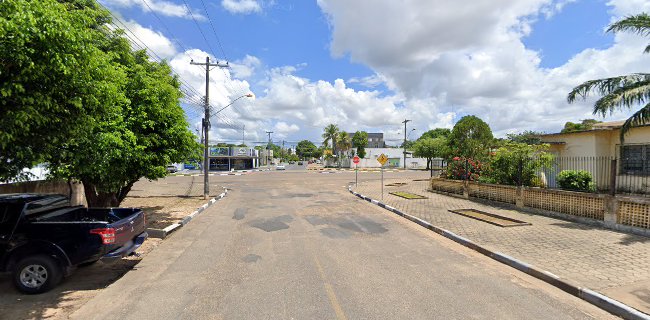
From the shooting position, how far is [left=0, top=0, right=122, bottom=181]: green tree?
3842 millimetres

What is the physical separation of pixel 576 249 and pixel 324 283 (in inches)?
231

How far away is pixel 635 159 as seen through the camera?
15.1 metres

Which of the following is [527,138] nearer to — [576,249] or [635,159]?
[635,159]

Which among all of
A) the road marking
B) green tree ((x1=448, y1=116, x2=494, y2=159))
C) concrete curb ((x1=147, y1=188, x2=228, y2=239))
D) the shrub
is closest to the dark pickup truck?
the road marking

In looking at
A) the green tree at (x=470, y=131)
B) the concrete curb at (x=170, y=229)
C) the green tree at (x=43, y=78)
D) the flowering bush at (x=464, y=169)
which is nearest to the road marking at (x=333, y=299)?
the green tree at (x=43, y=78)

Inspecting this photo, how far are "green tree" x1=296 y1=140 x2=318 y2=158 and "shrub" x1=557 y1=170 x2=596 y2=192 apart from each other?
534ft

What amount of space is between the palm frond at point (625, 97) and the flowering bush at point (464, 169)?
23.3 feet

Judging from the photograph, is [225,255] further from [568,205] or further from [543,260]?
[568,205]

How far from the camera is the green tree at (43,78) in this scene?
384 cm

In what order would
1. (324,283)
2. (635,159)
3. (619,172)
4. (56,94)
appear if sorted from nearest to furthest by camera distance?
(56,94), (324,283), (635,159), (619,172)

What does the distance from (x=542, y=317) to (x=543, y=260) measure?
9.14 ft

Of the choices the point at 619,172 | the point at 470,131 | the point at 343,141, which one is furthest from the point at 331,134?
the point at 619,172

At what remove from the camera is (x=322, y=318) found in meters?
4.45

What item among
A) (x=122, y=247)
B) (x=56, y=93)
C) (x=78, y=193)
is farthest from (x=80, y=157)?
(x=78, y=193)
